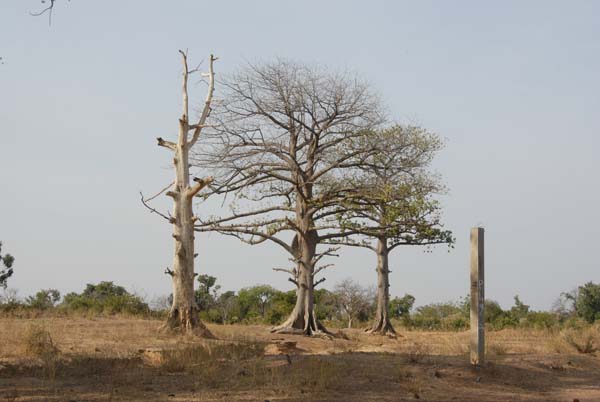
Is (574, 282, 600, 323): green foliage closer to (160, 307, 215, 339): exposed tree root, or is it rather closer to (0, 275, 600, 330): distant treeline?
(0, 275, 600, 330): distant treeline

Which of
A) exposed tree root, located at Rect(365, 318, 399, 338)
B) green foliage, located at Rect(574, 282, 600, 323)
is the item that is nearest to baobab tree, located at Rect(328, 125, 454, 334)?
exposed tree root, located at Rect(365, 318, 399, 338)

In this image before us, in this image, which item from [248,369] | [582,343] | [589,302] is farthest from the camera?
[589,302]

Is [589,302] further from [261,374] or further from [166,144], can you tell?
[261,374]

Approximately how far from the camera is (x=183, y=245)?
1931 centimetres

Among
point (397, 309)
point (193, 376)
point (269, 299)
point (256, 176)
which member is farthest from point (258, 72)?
point (397, 309)

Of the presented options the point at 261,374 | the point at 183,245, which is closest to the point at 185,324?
the point at 183,245

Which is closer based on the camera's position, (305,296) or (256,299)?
(305,296)

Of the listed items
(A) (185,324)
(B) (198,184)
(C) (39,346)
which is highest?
(B) (198,184)

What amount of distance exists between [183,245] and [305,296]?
6.79m

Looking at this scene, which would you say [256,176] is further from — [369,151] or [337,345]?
[337,345]

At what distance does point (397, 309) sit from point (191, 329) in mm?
34858

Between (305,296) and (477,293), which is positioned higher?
(305,296)

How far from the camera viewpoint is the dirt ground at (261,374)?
9.80 m

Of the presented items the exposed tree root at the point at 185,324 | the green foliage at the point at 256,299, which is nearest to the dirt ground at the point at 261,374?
the exposed tree root at the point at 185,324
